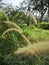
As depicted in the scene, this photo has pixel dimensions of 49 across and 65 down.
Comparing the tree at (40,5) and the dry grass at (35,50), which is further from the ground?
the dry grass at (35,50)

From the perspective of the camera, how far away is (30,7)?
115 ft

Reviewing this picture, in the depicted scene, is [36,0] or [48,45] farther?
[36,0]

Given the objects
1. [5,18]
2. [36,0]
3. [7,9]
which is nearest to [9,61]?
[5,18]

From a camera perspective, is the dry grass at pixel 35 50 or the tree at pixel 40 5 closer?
the dry grass at pixel 35 50

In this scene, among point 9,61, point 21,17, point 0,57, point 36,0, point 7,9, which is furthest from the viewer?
point 36,0

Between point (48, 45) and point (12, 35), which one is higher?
point (48, 45)

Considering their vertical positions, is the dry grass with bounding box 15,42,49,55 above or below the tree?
above

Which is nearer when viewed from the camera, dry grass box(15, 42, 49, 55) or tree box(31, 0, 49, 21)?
dry grass box(15, 42, 49, 55)

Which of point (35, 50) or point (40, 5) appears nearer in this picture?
point (35, 50)

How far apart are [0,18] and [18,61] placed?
2.19 metres

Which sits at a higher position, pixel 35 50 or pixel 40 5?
pixel 35 50

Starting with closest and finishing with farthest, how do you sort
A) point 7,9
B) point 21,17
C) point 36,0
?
point 21,17 → point 7,9 → point 36,0

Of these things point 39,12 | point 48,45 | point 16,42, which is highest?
point 48,45

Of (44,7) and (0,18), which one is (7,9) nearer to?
(0,18)
